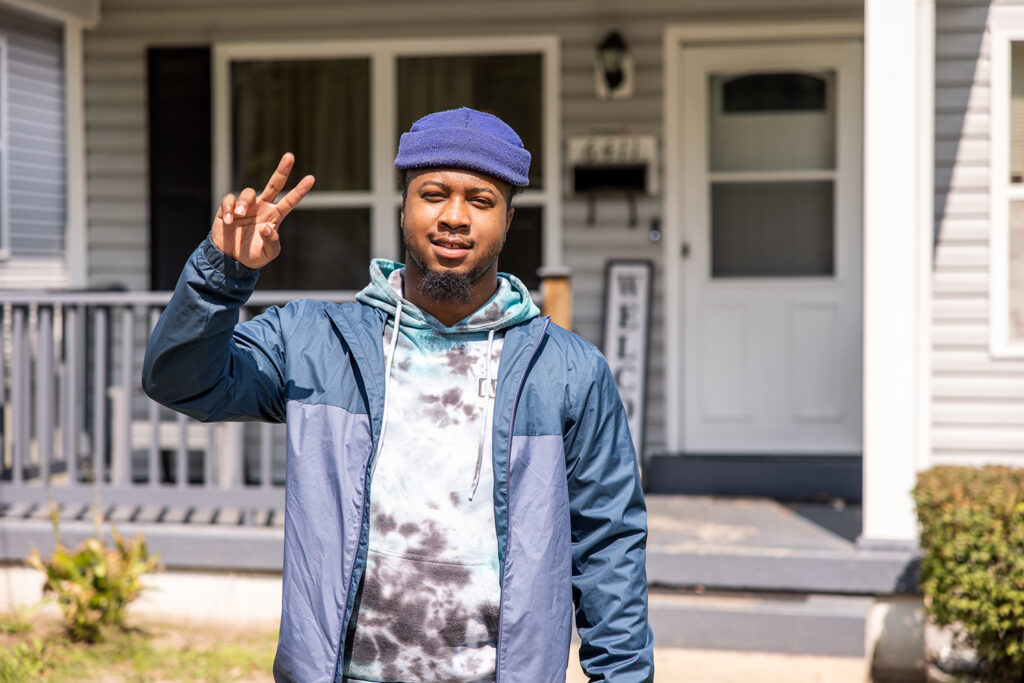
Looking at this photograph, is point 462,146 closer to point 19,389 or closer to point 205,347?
point 205,347

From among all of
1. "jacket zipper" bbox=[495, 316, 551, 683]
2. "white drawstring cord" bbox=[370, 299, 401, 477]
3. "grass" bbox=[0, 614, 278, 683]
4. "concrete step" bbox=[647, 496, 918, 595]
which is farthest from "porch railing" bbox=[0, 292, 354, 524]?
"jacket zipper" bbox=[495, 316, 551, 683]

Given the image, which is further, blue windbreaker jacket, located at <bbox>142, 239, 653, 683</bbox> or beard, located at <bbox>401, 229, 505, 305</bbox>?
beard, located at <bbox>401, 229, 505, 305</bbox>

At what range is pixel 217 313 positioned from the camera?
5.56 feet

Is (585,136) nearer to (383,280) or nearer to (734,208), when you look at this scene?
(734,208)

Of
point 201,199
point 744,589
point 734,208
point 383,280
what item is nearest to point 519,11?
point 734,208

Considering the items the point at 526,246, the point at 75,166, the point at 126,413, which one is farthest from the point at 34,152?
the point at 526,246

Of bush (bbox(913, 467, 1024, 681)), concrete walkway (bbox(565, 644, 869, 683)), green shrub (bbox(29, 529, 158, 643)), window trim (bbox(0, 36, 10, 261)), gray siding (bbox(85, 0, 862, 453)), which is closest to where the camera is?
bush (bbox(913, 467, 1024, 681))

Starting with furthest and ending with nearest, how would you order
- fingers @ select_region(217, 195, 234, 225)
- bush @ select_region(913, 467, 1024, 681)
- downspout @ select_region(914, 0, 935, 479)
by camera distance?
downspout @ select_region(914, 0, 935, 479)
bush @ select_region(913, 467, 1024, 681)
fingers @ select_region(217, 195, 234, 225)

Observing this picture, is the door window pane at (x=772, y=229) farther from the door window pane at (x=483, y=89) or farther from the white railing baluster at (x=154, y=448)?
the white railing baluster at (x=154, y=448)

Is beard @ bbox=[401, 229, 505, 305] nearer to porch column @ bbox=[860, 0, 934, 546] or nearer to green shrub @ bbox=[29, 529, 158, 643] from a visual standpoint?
porch column @ bbox=[860, 0, 934, 546]

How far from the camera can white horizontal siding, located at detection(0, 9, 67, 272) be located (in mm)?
6668

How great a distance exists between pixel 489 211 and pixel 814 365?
186 inches

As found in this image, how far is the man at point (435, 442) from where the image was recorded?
1.76m

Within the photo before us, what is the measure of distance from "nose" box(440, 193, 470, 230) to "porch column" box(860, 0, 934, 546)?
3.13 metres
